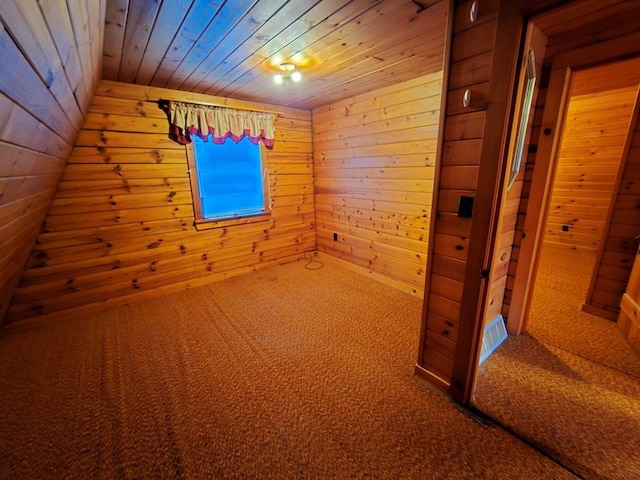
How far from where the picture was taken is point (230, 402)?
1544mm

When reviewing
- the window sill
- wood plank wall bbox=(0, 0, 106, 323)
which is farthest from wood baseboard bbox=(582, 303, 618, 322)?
wood plank wall bbox=(0, 0, 106, 323)

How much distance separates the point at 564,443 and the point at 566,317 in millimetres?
1426

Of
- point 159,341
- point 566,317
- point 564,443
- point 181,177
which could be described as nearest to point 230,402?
point 159,341

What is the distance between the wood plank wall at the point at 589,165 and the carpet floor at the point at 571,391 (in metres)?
2.24

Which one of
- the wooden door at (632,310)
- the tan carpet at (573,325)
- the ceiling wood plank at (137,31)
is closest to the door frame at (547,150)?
the tan carpet at (573,325)

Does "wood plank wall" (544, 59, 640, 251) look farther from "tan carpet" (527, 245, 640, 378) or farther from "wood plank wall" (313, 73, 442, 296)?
"wood plank wall" (313, 73, 442, 296)

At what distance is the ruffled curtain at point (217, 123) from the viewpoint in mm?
2607

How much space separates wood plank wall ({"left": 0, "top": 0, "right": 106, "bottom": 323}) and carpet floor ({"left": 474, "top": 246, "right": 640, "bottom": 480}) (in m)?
2.34

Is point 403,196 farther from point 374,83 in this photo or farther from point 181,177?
point 181,177

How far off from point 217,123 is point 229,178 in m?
0.60

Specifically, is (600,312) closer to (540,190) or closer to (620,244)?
(620,244)

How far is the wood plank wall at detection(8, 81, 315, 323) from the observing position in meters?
2.28

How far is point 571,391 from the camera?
61.6 inches

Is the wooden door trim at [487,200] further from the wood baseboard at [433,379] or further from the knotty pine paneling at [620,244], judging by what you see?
the knotty pine paneling at [620,244]
